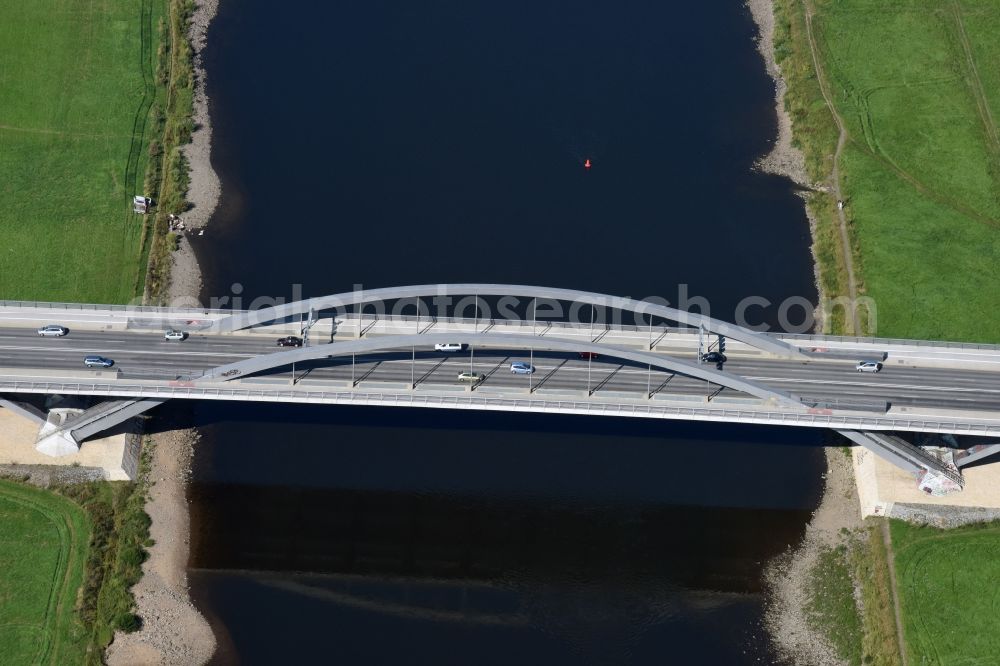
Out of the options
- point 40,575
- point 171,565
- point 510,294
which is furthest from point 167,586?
point 510,294

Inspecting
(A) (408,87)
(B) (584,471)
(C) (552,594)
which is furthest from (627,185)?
(C) (552,594)

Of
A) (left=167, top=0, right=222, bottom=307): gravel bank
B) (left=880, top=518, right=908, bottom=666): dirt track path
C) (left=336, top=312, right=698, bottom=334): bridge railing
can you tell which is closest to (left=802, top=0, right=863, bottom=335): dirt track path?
(left=880, top=518, right=908, bottom=666): dirt track path

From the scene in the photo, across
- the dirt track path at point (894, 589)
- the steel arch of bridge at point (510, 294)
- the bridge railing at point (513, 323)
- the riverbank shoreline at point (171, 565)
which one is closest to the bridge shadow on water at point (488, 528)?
the riverbank shoreline at point (171, 565)

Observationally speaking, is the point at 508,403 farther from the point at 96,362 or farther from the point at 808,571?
the point at 96,362

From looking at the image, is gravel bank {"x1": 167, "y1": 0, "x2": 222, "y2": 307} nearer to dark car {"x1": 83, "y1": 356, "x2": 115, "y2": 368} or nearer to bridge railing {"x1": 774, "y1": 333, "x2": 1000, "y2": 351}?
dark car {"x1": 83, "y1": 356, "x2": 115, "y2": 368}

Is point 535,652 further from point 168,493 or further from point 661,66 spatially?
point 661,66

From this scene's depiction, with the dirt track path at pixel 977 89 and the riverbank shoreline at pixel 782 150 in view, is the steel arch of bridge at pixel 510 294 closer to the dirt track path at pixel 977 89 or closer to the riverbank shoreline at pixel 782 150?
the riverbank shoreline at pixel 782 150

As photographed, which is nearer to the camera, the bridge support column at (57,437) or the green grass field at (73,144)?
the bridge support column at (57,437)
